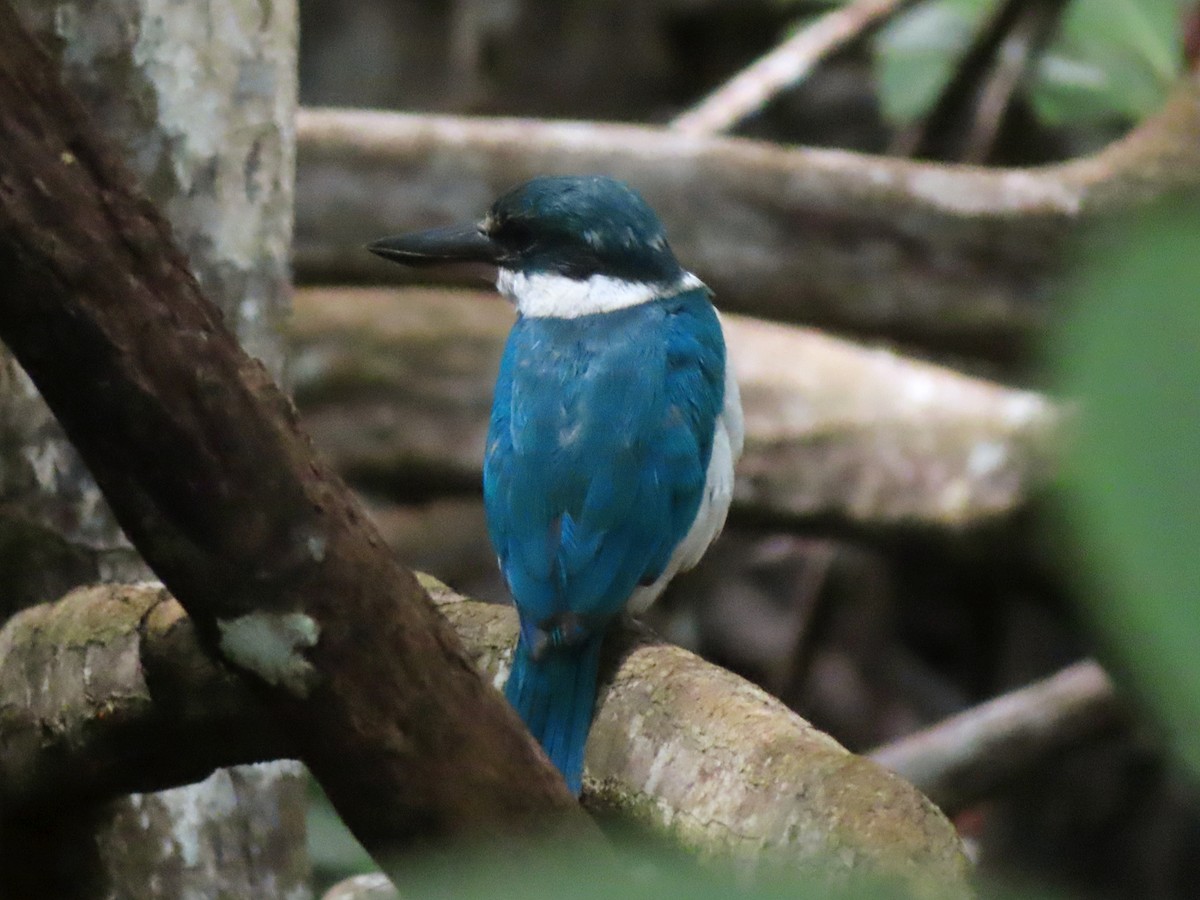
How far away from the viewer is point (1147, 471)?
0.29 metres

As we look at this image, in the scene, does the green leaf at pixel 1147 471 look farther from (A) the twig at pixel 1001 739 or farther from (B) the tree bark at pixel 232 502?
(A) the twig at pixel 1001 739

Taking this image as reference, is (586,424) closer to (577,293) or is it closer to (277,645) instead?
(577,293)

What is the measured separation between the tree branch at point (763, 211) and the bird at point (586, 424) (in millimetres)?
1297

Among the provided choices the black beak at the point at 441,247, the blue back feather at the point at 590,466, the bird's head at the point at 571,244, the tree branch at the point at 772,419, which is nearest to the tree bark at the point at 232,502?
the blue back feather at the point at 590,466

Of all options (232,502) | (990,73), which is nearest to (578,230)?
(232,502)

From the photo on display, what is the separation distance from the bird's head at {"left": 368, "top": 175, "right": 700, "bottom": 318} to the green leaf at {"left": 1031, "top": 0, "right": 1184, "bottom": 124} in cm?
188

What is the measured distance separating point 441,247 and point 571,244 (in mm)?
222

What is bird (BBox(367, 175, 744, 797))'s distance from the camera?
1.92 metres

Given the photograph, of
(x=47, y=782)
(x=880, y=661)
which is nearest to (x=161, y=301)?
(x=47, y=782)

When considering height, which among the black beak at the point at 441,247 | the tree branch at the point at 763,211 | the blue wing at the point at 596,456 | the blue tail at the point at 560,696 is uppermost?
the black beak at the point at 441,247

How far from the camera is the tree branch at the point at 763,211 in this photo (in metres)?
3.79

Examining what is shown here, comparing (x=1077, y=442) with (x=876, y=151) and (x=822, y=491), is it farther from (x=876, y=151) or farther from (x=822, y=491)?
(x=876, y=151)

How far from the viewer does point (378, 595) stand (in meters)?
1.23

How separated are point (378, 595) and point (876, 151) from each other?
5.78 meters
